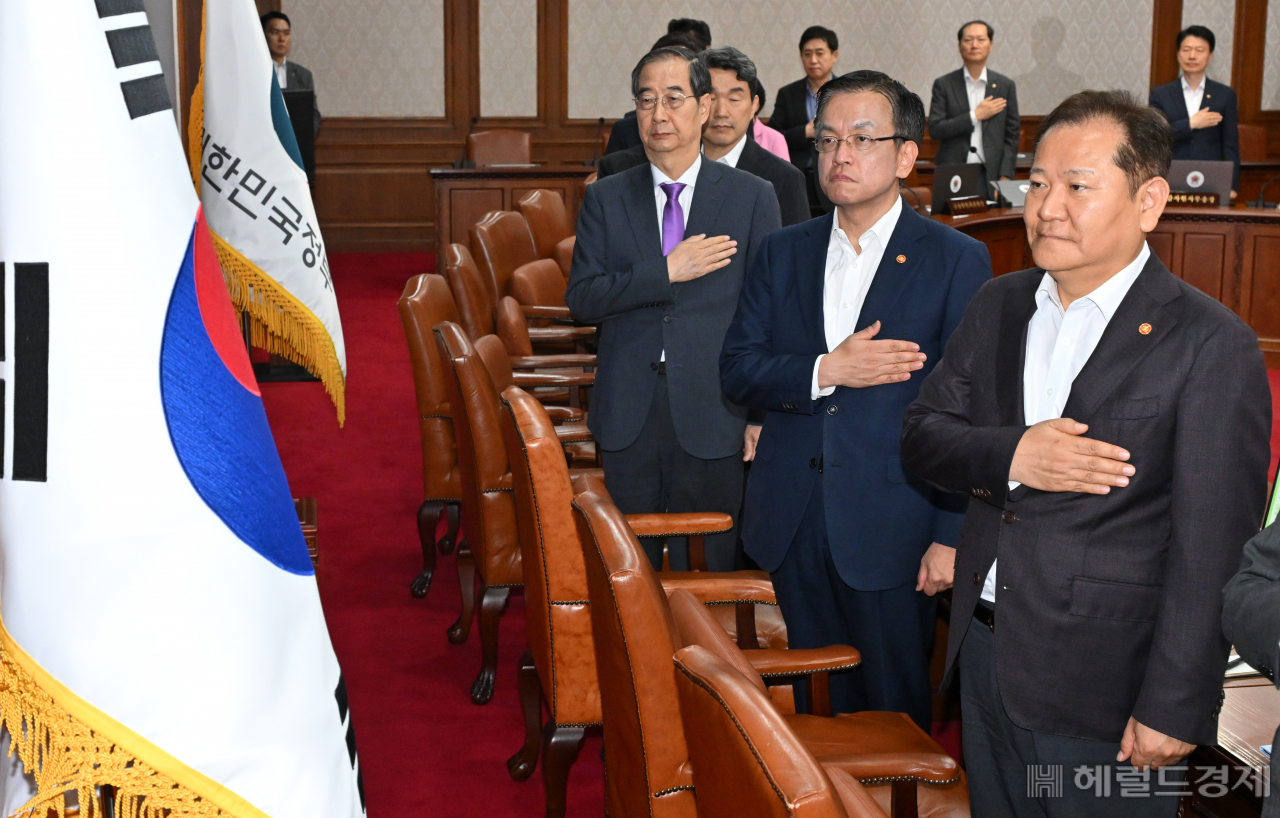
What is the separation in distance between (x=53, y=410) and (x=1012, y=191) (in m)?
7.16

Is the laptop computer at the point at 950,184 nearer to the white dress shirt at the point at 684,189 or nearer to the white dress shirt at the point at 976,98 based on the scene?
the white dress shirt at the point at 976,98

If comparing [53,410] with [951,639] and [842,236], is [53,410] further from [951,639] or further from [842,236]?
[842,236]

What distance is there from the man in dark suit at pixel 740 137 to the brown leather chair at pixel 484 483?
103cm

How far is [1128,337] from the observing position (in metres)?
1.54

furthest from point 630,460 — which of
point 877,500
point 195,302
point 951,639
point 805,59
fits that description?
point 805,59

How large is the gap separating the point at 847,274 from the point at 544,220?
12.8 ft

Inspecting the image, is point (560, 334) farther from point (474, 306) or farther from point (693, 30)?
point (693, 30)

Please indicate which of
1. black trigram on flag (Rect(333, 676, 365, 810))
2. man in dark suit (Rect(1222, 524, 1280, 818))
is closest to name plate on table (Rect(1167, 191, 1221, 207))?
man in dark suit (Rect(1222, 524, 1280, 818))

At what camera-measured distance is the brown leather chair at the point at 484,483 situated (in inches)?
112

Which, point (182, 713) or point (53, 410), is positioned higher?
point (53, 410)

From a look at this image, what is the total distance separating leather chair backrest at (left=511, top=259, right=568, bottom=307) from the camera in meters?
4.71

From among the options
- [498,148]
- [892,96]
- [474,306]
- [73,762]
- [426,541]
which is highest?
[498,148]

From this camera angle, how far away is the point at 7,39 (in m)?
1.12

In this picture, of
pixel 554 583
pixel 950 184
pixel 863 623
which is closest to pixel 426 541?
pixel 554 583
